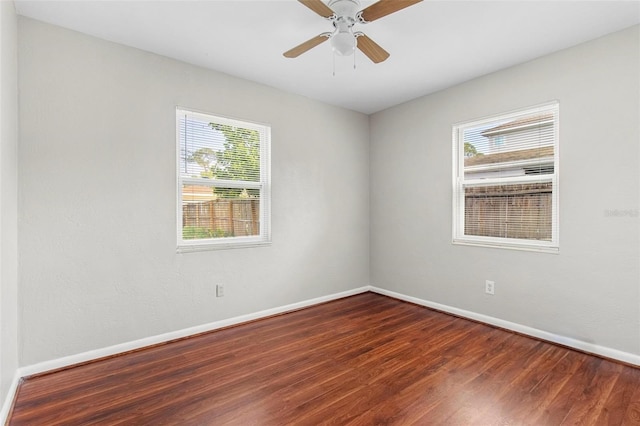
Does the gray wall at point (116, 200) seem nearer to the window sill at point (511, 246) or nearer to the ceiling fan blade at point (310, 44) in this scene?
the ceiling fan blade at point (310, 44)

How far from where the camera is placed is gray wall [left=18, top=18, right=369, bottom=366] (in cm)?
229

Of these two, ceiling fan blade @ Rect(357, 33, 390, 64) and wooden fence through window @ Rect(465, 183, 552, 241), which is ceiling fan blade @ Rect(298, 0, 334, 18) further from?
wooden fence through window @ Rect(465, 183, 552, 241)

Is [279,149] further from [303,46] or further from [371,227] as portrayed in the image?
[371,227]

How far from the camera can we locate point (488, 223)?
3.37m

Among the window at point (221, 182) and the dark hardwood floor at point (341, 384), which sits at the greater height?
the window at point (221, 182)

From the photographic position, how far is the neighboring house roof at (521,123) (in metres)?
2.91

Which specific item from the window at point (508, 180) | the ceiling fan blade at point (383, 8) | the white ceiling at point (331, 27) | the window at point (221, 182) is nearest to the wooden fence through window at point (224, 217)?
the window at point (221, 182)

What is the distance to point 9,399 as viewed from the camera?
6.20 ft

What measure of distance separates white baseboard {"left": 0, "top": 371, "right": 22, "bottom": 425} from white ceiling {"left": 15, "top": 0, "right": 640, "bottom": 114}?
97.5 inches

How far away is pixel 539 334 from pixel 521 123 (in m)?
1.97

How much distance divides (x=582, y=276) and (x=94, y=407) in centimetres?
366

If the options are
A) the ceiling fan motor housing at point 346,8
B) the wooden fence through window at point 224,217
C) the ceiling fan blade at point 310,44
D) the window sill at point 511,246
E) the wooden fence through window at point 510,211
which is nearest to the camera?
the ceiling fan motor housing at point 346,8

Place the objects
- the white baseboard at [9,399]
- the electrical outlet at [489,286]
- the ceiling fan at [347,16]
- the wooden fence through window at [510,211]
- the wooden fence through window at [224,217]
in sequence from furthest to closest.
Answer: the electrical outlet at [489,286] < the wooden fence through window at [224,217] < the wooden fence through window at [510,211] < the ceiling fan at [347,16] < the white baseboard at [9,399]

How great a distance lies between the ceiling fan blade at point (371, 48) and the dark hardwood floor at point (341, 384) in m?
2.30
